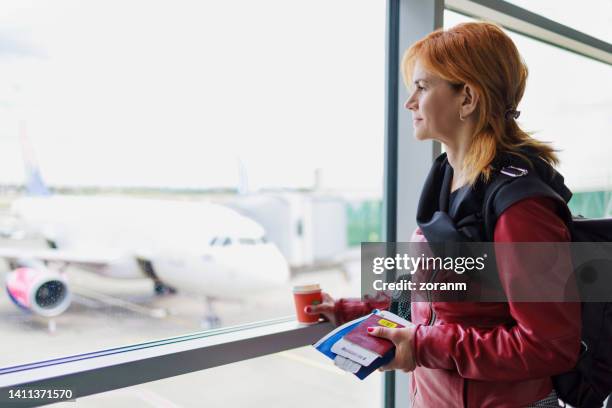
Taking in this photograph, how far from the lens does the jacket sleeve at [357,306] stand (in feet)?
3.80

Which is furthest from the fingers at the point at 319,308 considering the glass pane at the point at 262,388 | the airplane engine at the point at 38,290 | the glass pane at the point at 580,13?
the glass pane at the point at 580,13

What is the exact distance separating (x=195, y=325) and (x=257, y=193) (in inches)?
21.4

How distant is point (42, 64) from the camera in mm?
1250

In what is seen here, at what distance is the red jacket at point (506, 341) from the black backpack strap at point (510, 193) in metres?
0.01

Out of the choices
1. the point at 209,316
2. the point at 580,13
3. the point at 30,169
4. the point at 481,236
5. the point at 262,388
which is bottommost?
the point at 262,388

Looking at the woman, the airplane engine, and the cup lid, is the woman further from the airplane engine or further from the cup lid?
the airplane engine

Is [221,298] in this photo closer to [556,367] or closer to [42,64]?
[42,64]

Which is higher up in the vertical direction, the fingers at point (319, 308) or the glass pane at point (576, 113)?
the glass pane at point (576, 113)

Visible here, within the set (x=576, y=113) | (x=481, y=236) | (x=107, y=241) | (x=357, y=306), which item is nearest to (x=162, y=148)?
(x=107, y=241)

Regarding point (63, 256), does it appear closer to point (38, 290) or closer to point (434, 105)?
point (38, 290)

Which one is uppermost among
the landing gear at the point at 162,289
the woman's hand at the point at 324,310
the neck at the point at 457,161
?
the neck at the point at 457,161

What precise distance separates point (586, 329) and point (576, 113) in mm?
2383

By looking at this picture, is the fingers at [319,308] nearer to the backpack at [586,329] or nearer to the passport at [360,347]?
the passport at [360,347]

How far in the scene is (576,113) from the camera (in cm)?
276
